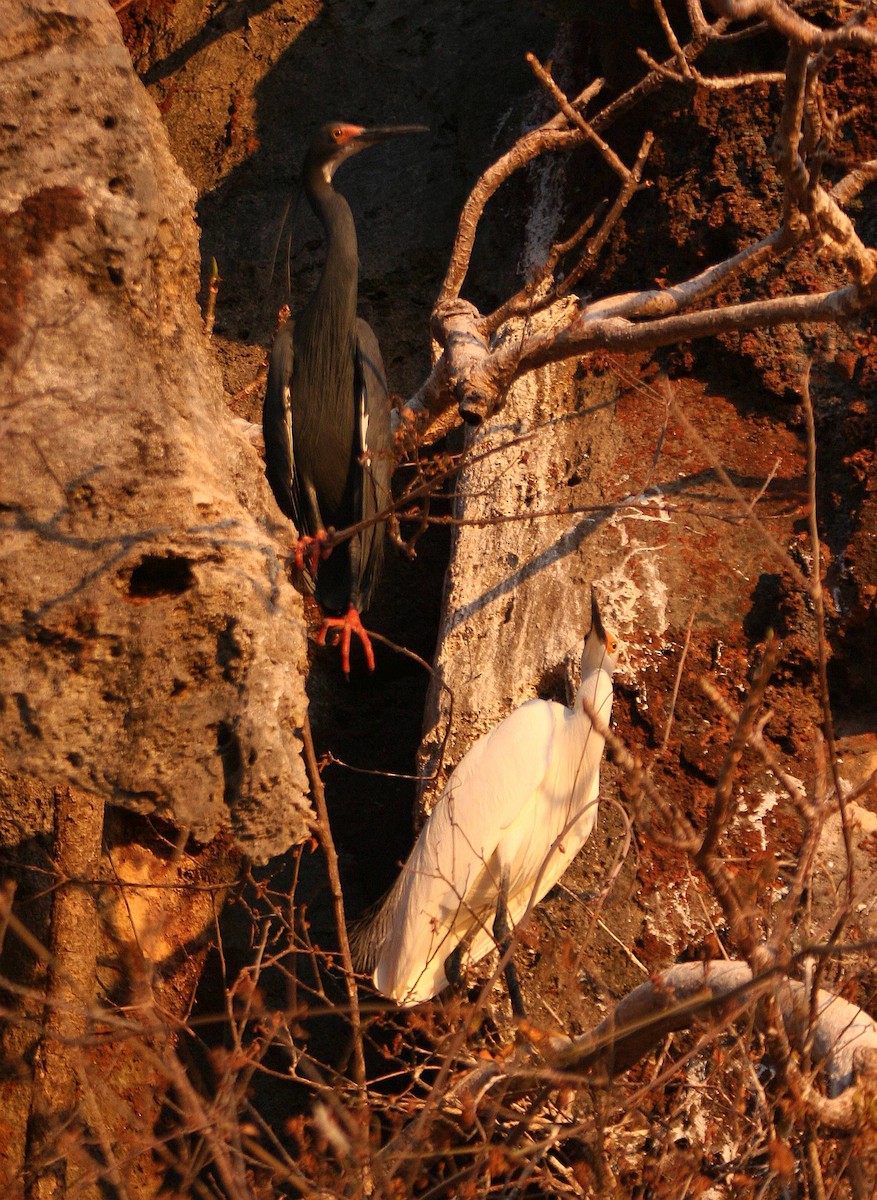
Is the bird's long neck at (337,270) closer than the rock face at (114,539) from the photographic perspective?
No

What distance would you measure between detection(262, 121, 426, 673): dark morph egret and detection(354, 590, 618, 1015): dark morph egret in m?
1.03

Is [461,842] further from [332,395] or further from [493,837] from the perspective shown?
[332,395]

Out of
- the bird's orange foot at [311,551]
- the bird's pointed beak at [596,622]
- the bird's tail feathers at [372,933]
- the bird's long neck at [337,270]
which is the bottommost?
the bird's tail feathers at [372,933]

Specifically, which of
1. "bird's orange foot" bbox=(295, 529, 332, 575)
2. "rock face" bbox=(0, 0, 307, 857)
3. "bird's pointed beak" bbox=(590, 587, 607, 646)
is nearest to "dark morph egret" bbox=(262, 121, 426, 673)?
"bird's pointed beak" bbox=(590, 587, 607, 646)

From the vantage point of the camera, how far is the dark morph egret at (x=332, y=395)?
15.9 feet

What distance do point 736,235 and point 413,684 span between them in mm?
2306

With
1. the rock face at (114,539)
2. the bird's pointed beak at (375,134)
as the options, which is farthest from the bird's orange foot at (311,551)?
the bird's pointed beak at (375,134)

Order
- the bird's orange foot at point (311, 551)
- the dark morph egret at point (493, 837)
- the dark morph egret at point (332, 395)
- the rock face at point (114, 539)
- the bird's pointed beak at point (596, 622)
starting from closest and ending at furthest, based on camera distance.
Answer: the rock face at point (114, 539)
the bird's orange foot at point (311, 551)
the dark morph egret at point (493, 837)
the bird's pointed beak at point (596, 622)
the dark morph egret at point (332, 395)

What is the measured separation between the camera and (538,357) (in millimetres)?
3686

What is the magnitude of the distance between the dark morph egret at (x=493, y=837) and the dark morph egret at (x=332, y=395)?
40.4 inches

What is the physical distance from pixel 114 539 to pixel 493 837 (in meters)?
1.95

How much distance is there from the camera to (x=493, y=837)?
4105mm

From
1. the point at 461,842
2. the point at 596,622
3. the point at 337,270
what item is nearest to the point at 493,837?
Answer: the point at 461,842

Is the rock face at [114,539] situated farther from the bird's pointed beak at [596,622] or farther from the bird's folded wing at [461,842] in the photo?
the bird's pointed beak at [596,622]
